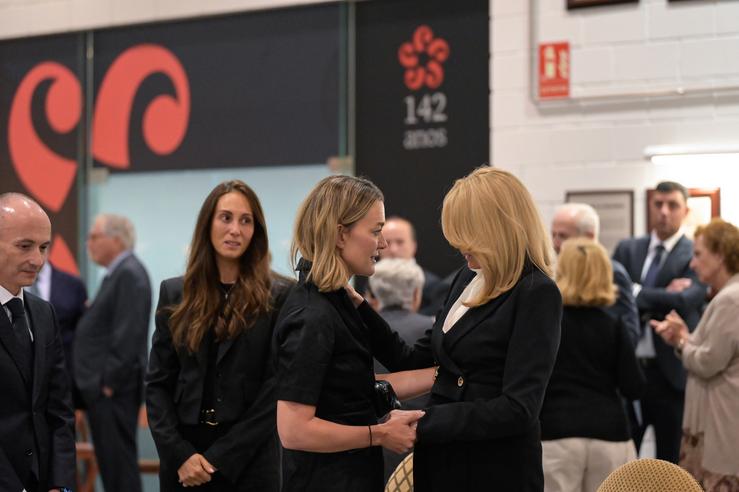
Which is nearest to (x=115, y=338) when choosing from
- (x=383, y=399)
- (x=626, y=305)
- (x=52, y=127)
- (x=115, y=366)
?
(x=115, y=366)

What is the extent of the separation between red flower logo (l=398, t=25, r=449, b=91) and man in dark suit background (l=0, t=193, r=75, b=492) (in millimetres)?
3783

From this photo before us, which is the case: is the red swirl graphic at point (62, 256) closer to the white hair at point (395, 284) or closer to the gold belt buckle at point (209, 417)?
the white hair at point (395, 284)

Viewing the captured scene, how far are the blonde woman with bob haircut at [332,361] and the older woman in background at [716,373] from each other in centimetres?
193

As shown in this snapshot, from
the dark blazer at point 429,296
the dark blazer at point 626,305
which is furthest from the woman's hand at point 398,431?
the dark blazer at point 429,296

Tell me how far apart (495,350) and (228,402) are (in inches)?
42.8

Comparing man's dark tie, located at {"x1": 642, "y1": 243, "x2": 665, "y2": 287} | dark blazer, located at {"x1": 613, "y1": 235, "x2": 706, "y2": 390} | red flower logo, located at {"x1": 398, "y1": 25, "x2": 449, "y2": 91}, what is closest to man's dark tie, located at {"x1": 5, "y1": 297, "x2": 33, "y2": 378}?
dark blazer, located at {"x1": 613, "y1": 235, "x2": 706, "y2": 390}

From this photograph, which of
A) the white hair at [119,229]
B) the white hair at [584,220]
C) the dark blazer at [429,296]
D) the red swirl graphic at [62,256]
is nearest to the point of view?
the white hair at [584,220]

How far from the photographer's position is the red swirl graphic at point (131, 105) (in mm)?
6895

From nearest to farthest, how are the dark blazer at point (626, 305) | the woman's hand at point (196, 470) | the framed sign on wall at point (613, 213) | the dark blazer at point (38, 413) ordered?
the dark blazer at point (38, 413) → the woman's hand at point (196, 470) → the dark blazer at point (626, 305) → the framed sign on wall at point (613, 213)

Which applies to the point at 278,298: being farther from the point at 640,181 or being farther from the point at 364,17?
the point at 364,17

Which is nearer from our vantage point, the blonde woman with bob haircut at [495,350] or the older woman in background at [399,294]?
the blonde woman with bob haircut at [495,350]

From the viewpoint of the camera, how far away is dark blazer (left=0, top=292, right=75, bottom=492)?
2.61 m

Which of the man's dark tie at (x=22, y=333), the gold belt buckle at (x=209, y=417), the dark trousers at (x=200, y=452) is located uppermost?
the man's dark tie at (x=22, y=333)

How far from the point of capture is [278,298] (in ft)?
10.3
